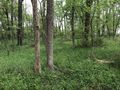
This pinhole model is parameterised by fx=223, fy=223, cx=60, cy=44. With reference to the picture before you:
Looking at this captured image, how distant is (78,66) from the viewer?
10.8 metres

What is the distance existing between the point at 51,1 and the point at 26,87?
4467 mm

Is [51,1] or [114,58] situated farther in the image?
[114,58]

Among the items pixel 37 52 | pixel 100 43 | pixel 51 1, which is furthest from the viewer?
pixel 100 43

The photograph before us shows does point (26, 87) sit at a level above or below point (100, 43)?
below

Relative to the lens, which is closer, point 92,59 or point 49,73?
point 49,73

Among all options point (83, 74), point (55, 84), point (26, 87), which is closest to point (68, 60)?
point (83, 74)

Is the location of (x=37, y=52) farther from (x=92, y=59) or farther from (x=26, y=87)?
(x=92, y=59)

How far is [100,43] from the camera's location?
16156 mm

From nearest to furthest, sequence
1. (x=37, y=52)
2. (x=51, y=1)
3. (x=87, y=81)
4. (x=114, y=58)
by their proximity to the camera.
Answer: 1. (x=87, y=81)
2. (x=37, y=52)
3. (x=51, y=1)
4. (x=114, y=58)

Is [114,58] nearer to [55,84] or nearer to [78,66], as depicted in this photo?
[78,66]

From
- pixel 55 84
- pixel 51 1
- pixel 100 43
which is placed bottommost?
pixel 55 84

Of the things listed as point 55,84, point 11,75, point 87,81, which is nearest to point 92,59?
point 87,81

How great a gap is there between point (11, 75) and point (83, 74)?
123 inches

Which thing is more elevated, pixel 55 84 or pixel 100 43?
pixel 100 43
